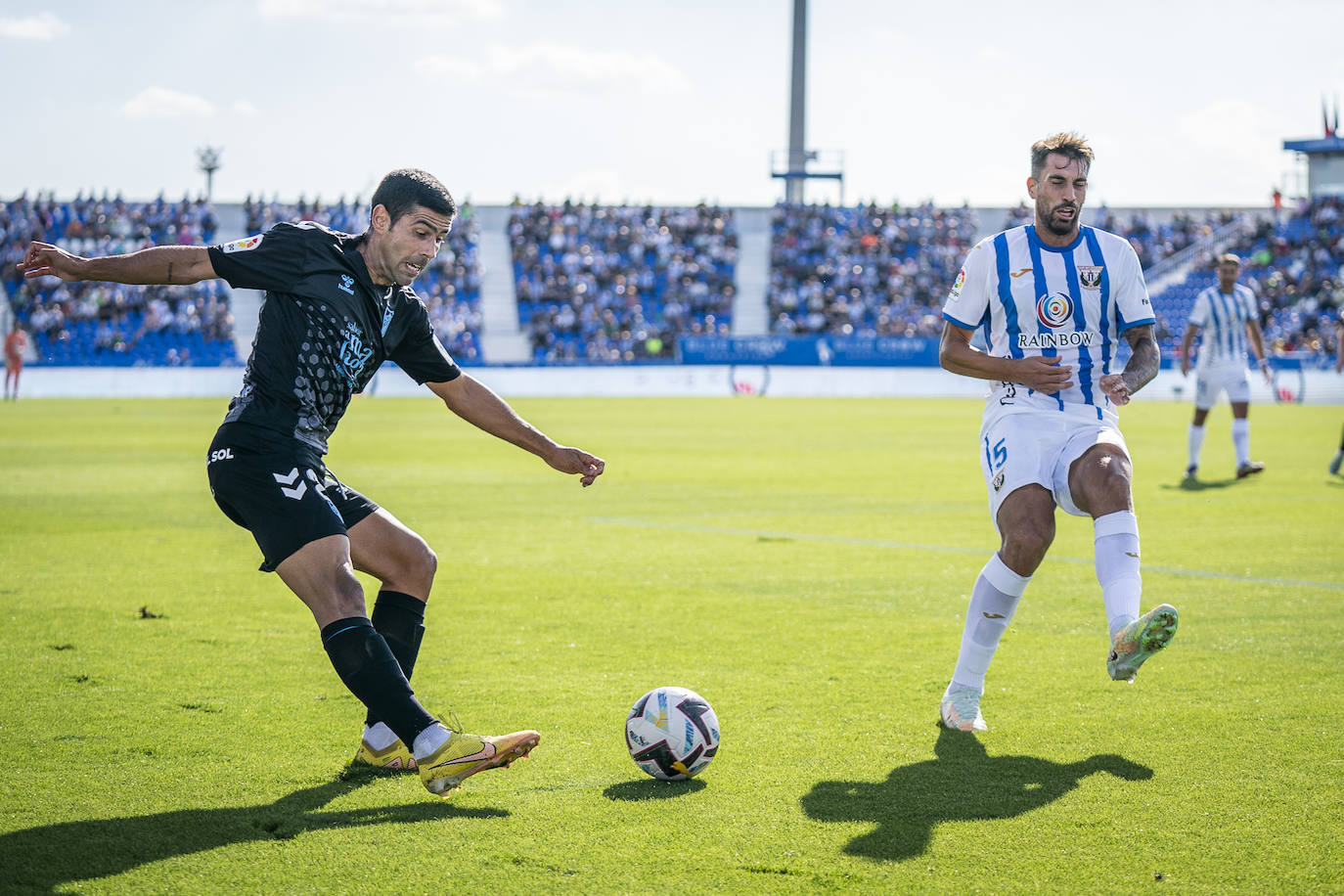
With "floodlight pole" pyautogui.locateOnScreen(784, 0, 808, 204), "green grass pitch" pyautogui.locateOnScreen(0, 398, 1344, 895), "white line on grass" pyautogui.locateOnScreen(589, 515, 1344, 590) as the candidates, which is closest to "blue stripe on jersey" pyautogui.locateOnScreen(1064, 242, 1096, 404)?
"green grass pitch" pyautogui.locateOnScreen(0, 398, 1344, 895)

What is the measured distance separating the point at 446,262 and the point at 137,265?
48.5 meters

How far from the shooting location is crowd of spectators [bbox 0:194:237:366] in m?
45.0

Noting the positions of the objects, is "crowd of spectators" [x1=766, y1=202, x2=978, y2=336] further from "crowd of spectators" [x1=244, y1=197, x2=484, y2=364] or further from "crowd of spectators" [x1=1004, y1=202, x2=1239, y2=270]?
"crowd of spectators" [x1=244, y1=197, x2=484, y2=364]

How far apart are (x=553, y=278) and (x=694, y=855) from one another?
48.0 meters

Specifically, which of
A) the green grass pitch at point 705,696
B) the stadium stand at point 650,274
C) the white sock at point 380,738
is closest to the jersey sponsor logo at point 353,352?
the white sock at point 380,738

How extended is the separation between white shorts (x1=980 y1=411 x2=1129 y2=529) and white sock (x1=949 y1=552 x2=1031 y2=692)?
0.71 ft

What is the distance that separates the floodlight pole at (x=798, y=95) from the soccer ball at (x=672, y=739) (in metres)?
63.5

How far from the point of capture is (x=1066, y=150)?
5.45 meters

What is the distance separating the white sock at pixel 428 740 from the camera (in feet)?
13.6

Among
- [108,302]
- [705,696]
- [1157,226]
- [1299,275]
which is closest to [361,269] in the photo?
[705,696]

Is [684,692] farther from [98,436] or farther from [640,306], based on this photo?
[640,306]

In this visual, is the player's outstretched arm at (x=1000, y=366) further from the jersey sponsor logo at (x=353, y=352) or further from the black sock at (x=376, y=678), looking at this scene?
the black sock at (x=376, y=678)

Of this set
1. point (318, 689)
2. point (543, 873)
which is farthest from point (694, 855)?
point (318, 689)

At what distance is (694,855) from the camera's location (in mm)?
3799
